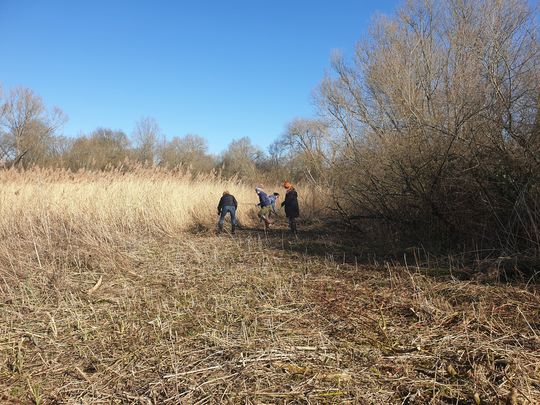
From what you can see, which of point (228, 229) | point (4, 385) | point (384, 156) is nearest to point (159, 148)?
point (228, 229)

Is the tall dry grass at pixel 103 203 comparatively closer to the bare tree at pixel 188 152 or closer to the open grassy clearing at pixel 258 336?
the open grassy clearing at pixel 258 336

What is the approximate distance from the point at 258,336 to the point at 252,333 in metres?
0.08

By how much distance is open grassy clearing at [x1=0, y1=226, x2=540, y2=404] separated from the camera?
234cm

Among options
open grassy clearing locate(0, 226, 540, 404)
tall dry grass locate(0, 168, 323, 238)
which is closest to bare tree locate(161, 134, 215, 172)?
tall dry grass locate(0, 168, 323, 238)

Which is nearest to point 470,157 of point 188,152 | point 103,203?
point 103,203

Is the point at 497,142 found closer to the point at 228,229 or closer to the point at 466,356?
the point at 466,356

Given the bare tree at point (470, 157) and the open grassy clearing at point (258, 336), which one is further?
the bare tree at point (470, 157)

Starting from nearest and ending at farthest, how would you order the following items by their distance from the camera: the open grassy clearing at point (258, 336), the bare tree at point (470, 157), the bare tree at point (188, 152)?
the open grassy clearing at point (258, 336) → the bare tree at point (470, 157) → the bare tree at point (188, 152)

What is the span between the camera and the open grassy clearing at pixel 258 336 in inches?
92.1

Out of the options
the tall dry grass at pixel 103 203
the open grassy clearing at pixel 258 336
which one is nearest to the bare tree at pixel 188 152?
the tall dry grass at pixel 103 203

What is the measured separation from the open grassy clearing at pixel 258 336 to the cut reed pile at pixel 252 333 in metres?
0.01

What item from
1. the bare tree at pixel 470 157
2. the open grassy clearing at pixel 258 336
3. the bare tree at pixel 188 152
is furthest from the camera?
the bare tree at pixel 188 152

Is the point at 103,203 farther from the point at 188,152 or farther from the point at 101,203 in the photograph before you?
the point at 188,152

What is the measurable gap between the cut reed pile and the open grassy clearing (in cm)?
1
